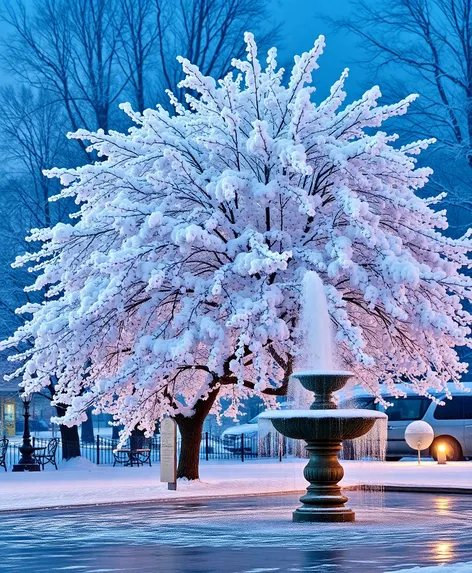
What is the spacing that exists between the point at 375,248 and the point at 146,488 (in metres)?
7.18

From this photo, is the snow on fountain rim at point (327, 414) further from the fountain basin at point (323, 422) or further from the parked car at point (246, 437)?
the parked car at point (246, 437)

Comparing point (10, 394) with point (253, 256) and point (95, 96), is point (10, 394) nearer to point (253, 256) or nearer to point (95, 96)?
point (95, 96)

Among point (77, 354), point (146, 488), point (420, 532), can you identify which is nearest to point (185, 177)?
point (77, 354)

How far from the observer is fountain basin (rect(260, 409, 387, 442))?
58.2ft

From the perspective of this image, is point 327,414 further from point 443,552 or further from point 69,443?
point 69,443

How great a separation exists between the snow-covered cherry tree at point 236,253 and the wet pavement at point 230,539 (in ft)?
12.6

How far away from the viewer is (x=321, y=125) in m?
25.8

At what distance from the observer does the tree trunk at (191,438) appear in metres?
27.2

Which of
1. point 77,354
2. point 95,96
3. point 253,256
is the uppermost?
point 95,96

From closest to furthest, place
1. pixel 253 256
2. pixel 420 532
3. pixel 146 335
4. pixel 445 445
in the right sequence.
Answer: pixel 420 532, pixel 253 256, pixel 146 335, pixel 445 445

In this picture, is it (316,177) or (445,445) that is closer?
(316,177)

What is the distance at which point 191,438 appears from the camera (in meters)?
27.3

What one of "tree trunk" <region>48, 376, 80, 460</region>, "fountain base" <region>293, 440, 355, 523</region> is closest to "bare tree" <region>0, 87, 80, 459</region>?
"tree trunk" <region>48, 376, 80, 460</region>

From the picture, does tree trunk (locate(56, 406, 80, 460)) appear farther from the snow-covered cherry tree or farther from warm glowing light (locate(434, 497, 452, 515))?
warm glowing light (locate(434, 497, 452, 515))
